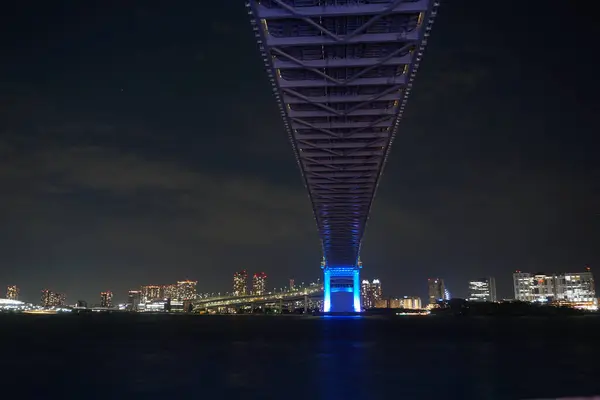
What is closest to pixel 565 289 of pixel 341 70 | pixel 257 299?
pixel 257 299

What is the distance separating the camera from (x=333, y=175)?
4444 cm

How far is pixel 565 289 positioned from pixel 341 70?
177328mm

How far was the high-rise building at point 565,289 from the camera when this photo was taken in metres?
173

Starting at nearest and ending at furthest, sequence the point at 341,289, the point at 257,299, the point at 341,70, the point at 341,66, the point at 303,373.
A: the point at 303,373
the point at 341,66
the point at 341,70
the point at 341,289
the point at 257,299

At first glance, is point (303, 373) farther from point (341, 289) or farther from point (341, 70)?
point (341, 289)

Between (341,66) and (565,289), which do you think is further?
(565,289)

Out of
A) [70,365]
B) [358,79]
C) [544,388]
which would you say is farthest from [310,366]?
[358,79]

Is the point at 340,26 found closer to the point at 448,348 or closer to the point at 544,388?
the point at 544,388

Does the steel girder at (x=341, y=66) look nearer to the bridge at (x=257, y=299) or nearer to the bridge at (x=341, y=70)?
the bridge at (x=341, y=70)

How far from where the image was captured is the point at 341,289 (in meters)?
103

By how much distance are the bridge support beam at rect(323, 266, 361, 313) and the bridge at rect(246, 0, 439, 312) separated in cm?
5677

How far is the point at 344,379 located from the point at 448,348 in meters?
17.5

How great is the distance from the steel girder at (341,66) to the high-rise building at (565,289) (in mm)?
161736

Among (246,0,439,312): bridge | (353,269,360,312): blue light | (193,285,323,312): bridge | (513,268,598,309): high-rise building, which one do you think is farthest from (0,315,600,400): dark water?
(513,268,598,309): high-rise building
